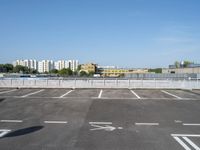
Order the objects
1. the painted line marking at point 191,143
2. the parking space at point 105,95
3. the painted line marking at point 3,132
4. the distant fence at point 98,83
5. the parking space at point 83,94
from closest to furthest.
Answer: the painted line marking at point 191,143, the painted line marking at point 3,132, the parking space at point 105,95, the parking space at point 83,94, the distant fence at point 98,83

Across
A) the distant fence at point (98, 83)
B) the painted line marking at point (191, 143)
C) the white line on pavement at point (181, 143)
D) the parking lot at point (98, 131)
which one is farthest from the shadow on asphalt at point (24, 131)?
the distant fence at point (98, 83)

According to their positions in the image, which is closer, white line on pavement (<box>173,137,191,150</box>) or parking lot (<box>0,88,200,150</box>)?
white line on pavement (<box>173,137,191,150</box>)

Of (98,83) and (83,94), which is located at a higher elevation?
(98,83)

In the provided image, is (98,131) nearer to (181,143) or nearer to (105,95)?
(181,143)

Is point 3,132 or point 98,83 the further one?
point 98,83

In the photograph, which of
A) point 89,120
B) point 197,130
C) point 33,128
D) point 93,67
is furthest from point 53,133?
point 93,67

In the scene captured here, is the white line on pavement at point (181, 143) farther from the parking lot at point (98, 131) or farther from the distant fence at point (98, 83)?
the distant fence at point (98, 83)

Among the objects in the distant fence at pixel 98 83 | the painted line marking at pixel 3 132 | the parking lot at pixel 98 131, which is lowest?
the parking lot at pixel 98 131

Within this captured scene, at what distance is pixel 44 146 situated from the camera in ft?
21.2

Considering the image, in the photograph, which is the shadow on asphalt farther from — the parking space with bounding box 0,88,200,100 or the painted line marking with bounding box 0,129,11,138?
the parking space with bounding box 0,88,200,100

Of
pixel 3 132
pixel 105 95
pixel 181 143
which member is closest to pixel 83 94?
pixel 105 95

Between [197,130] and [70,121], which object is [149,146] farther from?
[70,121]

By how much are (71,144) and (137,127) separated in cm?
313

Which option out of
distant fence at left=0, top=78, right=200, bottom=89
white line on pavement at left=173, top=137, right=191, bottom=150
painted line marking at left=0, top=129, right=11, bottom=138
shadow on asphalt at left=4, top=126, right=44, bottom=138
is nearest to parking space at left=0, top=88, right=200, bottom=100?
distant fence at left=0, top=78, right=200, bottom=89
